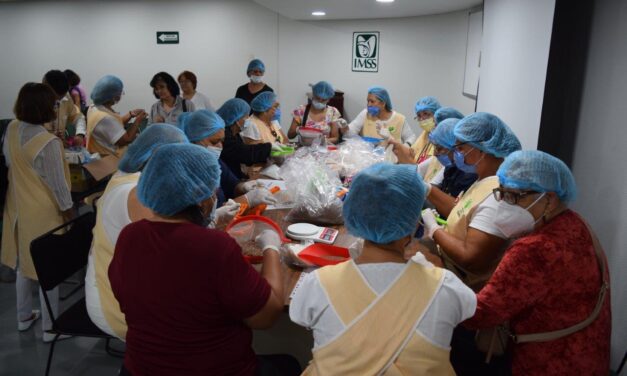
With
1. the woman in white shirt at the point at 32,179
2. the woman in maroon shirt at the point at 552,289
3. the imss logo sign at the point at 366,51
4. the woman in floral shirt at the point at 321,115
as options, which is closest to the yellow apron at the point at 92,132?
the woman in white shirt at the point at 32,179

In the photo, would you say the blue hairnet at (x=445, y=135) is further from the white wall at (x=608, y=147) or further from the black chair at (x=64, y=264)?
the black chair at (x=64, y=264)

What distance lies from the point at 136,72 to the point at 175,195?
6519 mm

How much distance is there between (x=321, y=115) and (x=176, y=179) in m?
3.15

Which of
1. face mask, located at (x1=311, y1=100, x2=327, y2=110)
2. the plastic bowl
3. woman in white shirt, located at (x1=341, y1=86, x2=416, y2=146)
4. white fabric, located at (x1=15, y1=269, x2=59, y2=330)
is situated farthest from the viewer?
face mask, located at (x1=311, y1=100, x2=327, y2=110)

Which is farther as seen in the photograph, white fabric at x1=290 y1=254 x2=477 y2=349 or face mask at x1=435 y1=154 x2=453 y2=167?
face mask at x1=435 y1=154 x2=453 y2=167

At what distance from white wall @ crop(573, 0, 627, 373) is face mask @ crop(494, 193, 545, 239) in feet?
2.25

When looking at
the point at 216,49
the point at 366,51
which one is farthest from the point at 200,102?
the point at 366,51

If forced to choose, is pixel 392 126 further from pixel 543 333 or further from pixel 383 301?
pixel 383 301

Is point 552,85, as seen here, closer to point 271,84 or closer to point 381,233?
point 381,233

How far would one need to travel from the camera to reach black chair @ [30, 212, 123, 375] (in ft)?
6.14

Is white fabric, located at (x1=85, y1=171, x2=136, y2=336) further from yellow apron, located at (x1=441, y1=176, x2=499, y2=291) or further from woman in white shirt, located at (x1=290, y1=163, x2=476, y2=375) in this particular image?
yellow apron, located at (x1=441, y1=176, x2=499, y2=291)

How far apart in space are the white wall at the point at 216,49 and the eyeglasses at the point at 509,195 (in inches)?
173

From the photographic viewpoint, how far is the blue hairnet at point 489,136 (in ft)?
6.15

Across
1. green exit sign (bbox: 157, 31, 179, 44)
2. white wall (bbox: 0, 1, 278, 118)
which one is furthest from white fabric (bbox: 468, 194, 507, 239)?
green exit sign (bbox: 157, 31, 179, 44)
